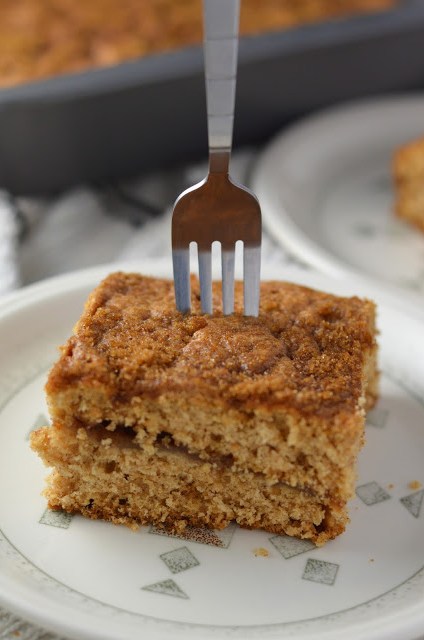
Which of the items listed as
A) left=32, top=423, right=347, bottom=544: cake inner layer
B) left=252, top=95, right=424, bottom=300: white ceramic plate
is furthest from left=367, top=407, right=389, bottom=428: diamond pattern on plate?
left=252, top=95, right=424, bottom=300: white ceramic plate

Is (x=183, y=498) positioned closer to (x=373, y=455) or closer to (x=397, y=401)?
(x=373, y=455)

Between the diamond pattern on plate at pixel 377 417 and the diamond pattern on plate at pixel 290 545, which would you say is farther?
the diamond pattern on plate at pixel 377 417

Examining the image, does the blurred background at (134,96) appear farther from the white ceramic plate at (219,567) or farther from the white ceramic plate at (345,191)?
the white ceramic plate at (219,567)

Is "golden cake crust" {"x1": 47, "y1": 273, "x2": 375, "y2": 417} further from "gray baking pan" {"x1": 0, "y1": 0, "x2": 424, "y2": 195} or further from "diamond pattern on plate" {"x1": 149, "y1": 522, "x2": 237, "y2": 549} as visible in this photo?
"gray baking pan" {"x1": 0, "y1": 0, "x2": 424, "y2": 195}

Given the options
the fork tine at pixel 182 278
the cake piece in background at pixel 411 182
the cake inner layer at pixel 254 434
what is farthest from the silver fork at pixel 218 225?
the cake piece in background at pixel 411 182

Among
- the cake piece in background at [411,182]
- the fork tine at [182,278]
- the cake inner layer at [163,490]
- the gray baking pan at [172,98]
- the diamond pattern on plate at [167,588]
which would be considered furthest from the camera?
the cake piece in background at [411,182]

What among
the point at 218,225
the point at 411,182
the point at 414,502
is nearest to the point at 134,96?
the point at 411,182

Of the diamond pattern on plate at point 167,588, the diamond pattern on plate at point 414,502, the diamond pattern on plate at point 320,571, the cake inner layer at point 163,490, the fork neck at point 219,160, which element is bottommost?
the diamond pattern on plate at point 414,502

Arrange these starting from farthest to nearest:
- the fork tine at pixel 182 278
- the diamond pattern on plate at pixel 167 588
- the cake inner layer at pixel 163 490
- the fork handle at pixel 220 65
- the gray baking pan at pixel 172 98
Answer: the gray baking pan at pixel 172 98, the fork tine at pixel 182 278, the cake inner layer at pixel 163 490, the diamond pattern on plate at pixel 167 588, the fork handle at pixel 220 65

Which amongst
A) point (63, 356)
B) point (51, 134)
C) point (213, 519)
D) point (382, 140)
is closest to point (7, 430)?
point (63, 356)
